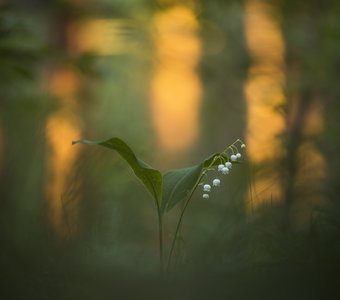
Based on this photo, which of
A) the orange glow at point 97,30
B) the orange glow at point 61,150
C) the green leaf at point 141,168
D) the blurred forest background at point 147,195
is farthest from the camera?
the orange glow at point 97,30

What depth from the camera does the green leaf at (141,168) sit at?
152cm

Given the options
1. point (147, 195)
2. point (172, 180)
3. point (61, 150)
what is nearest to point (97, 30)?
point (61, 150)

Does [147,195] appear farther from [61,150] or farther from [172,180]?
[172,180]

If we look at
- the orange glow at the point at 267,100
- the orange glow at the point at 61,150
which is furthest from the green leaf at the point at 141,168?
the orange glow at the point at 267,100

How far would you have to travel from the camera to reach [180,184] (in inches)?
66.1

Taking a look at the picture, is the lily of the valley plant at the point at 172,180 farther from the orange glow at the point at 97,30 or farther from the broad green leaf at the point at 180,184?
the orange glow at the point at 97,30

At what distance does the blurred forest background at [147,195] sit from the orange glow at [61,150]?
0.02 meters

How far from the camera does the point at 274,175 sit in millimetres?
2803

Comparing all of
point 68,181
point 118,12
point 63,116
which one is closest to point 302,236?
point 68,181

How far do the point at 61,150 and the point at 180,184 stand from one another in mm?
2010

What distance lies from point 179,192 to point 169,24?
461 cm

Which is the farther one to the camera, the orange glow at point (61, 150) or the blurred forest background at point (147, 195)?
the orange glow at point (61, 150)

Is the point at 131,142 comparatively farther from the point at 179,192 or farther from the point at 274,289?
the point at 274,289

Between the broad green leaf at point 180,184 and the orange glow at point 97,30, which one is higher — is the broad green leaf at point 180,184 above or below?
below
